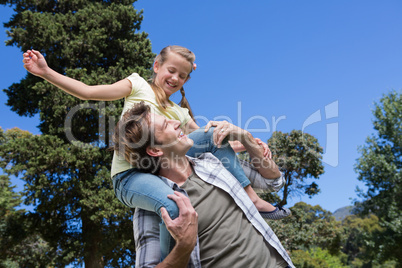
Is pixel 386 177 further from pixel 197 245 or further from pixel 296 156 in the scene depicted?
pixel 197 245

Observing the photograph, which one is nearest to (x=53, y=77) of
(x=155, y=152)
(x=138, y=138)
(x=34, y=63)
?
(x=34, y=63)

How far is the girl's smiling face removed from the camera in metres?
2.91

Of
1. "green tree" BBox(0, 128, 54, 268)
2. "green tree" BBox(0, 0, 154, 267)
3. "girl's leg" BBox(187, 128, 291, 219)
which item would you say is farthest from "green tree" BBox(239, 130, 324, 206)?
"girl's leg" BBox(187, 128, 291, 219)

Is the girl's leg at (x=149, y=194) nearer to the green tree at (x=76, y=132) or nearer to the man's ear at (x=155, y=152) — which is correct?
the man's ear at (x=155, y=152)

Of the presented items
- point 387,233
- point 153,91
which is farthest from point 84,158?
point 387,233

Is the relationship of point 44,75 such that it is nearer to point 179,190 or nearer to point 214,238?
point 179,190

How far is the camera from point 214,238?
1896 millimetres

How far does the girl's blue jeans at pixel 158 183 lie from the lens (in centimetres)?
189

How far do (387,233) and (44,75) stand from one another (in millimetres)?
19010

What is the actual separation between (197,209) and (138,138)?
24.1 inches

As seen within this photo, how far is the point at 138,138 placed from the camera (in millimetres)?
2223

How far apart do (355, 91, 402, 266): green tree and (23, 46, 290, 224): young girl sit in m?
16.7

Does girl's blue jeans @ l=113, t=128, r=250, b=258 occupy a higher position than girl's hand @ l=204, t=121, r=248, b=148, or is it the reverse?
girl's hand @ l=204, t=121, r=248, b=148

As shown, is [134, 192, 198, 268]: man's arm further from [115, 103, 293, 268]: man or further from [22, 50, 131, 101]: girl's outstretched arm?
[22, 50, 131, 101]: girl's outstretched arm
